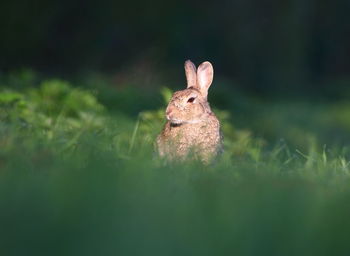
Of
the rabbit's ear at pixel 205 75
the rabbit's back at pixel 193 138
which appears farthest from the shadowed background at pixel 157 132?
the rabbit's ear at pixel 205 75

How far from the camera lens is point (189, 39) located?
17219mm

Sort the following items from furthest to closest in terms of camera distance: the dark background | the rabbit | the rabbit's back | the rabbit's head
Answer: the dark background, the rabbit's head, the rabbit, the rabbit's back

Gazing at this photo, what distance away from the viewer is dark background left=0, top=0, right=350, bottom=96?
49.5 ft

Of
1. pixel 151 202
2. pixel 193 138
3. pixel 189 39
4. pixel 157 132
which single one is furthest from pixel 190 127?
pixel 189 39

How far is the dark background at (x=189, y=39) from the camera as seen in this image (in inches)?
594

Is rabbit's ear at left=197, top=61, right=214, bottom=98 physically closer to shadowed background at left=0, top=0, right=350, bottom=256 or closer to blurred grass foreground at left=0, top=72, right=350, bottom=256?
shadowed background at left=0, top=0, right=350, bottom=256

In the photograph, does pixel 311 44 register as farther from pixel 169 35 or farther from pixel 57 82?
pixel 57 82

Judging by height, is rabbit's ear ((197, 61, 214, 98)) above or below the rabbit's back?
above

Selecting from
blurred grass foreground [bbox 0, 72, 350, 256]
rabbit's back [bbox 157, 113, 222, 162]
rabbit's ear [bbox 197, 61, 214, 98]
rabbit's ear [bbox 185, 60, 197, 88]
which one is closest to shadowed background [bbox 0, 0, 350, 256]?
blurred grass foreground [bbox 0, 72, 350, 256]

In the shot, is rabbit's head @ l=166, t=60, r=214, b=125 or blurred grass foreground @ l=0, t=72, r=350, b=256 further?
rabbit's head @ l=166, t=60, r=214, b=125

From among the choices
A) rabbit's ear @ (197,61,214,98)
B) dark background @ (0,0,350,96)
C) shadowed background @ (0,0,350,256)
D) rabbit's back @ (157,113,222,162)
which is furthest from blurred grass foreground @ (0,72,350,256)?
dark background @ (0,0,350,96)

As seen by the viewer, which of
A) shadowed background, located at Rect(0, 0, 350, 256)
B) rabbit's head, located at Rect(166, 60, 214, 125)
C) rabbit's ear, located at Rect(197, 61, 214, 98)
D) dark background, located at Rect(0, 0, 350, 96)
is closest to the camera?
shadowed background, located at Rect(0, 0, 350, 256)

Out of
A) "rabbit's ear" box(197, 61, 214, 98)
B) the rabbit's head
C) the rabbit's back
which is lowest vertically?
the rabbit's back

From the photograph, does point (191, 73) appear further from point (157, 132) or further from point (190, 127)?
point (190, 127)
